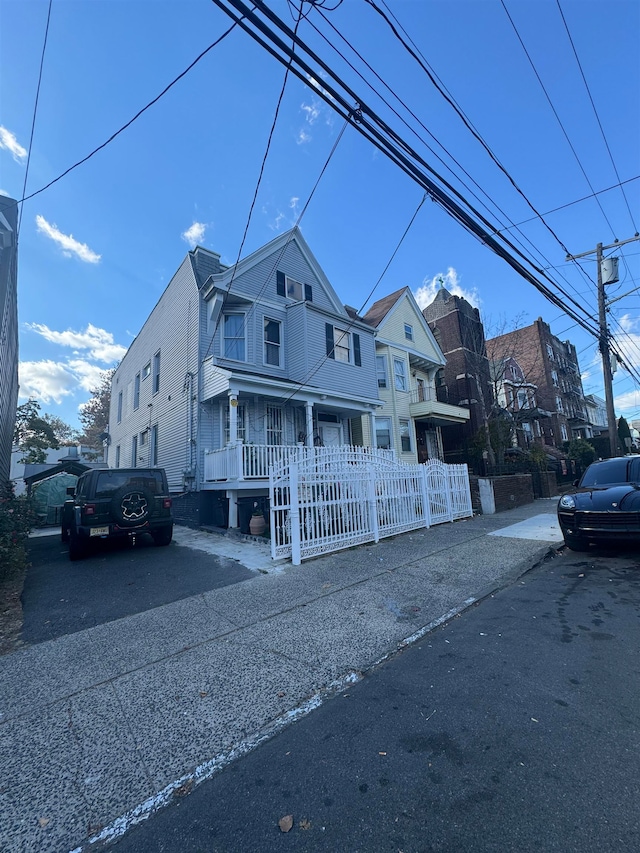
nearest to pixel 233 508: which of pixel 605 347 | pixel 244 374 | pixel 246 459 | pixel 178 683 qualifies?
pixel 246 459

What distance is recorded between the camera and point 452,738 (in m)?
2.35

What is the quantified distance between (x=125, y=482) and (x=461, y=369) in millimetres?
20340

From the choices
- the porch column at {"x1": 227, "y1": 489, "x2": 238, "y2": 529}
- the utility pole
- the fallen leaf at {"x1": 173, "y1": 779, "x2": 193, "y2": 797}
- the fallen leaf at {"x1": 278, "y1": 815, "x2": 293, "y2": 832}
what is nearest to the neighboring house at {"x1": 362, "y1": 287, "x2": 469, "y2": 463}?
the utility pole

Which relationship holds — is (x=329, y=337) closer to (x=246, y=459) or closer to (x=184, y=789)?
(x=246, y=459)

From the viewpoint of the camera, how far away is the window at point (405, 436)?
1878 cm

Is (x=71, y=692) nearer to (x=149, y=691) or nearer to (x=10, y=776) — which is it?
(x=149, y=691)

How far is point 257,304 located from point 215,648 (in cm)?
1168

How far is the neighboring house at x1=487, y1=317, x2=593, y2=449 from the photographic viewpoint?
31609 mm

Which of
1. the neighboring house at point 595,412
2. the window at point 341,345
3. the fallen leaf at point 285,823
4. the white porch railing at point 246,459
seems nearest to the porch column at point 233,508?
the white porch railing at point 246,459

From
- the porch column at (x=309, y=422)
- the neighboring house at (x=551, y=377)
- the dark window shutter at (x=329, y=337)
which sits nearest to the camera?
the porch column at (x=309, y=422)

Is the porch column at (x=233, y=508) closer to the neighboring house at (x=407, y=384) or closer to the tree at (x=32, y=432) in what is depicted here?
the neighboring house at (x=407, y=384)

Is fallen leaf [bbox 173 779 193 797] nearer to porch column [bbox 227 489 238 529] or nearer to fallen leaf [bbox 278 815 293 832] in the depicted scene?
fallen leaf [bbox 278 815 293 832]

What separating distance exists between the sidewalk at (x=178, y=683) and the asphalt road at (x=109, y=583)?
43 centimetres

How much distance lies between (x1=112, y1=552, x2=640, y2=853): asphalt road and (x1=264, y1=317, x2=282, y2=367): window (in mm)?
11478
